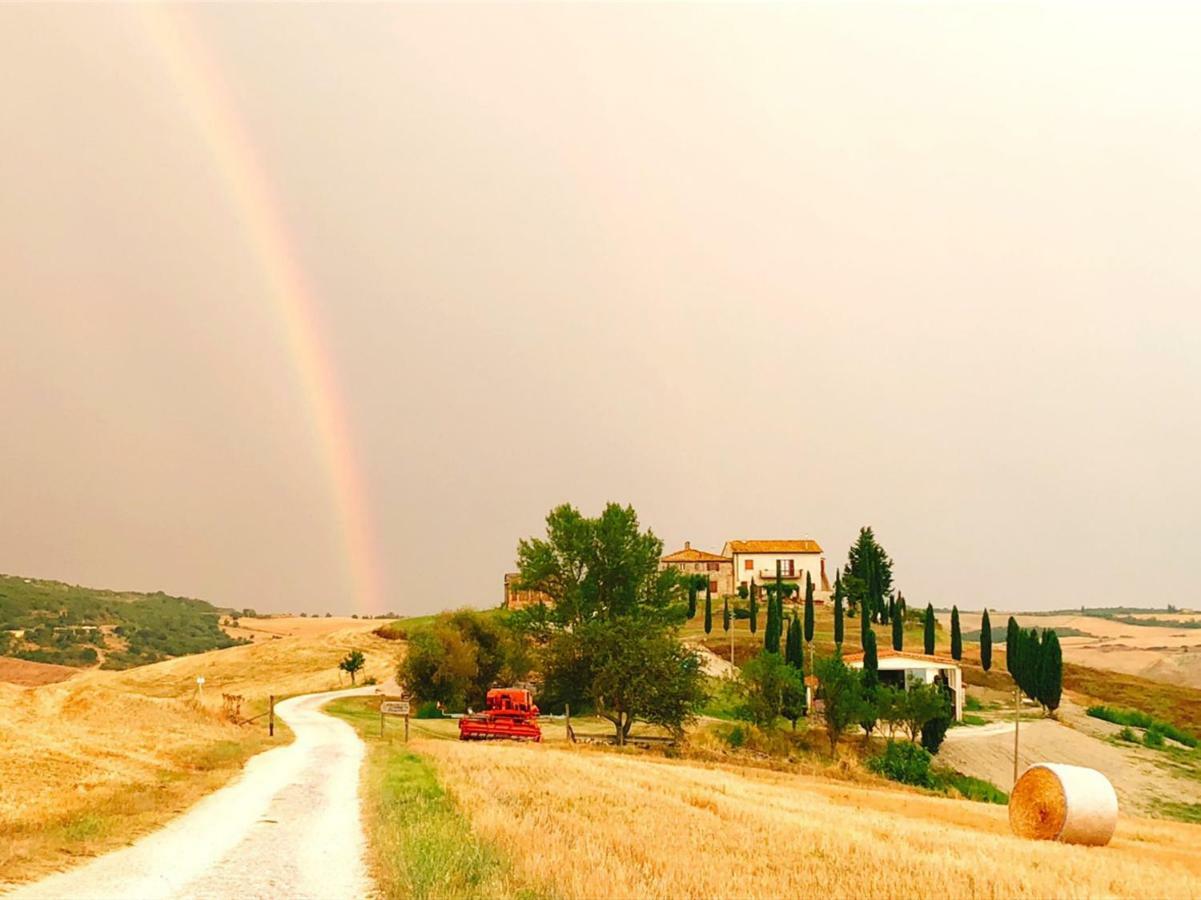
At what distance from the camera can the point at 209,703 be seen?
65938 mm

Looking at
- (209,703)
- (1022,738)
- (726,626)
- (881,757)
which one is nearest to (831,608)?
(726,626)

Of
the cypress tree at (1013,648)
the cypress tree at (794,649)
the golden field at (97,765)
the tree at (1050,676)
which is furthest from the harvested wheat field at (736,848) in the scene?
the cypress tree at (1013,648)

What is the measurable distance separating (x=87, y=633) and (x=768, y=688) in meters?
126

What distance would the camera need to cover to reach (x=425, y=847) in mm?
15961

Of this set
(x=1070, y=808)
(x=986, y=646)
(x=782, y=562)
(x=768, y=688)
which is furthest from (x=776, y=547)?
(x=1070, y=808)

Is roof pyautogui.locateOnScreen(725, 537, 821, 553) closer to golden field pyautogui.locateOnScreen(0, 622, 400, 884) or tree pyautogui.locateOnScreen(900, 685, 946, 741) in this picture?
tree pyautogui.locateOnScreen(900, 685, 946, 741)

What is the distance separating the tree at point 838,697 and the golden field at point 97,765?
137 feet

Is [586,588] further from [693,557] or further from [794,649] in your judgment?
[693,557]

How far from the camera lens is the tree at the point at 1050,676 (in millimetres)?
99625

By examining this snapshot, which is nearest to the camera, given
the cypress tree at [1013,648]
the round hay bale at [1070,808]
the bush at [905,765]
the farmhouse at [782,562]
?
the round hay bale at [1070,808]

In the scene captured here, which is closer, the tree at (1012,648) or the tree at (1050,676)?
the tree at (1050,676)

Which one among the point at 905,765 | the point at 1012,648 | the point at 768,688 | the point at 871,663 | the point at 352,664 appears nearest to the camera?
the point at 905,765

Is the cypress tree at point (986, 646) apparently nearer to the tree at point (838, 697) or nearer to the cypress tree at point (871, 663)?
the cypress tree at point (871, 663)

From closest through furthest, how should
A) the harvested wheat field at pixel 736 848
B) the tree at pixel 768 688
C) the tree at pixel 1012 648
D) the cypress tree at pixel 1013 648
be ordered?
1. the harvested wheat field at pixel 736 848
2. the tree at pixel 768 688
3. the cypress tree at pixel 1013 648
4. the tree at pixel 1012 648
